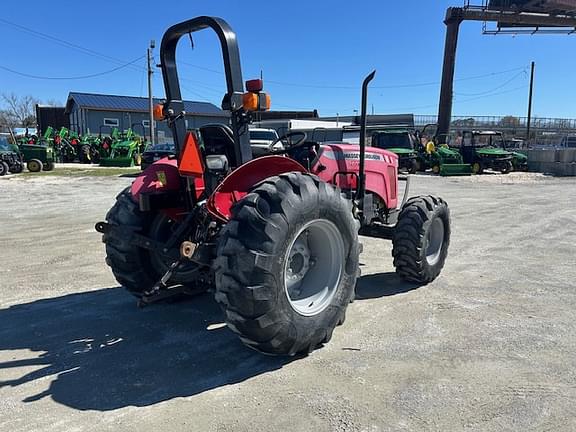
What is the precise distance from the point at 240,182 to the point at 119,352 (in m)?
1.60

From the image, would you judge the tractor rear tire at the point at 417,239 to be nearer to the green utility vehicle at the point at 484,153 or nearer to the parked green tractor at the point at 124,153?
the green utility vehicle at the point at 484,153

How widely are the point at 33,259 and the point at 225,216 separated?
4527 mm

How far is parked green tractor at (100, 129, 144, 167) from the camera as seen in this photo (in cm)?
2661

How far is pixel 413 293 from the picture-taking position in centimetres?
524

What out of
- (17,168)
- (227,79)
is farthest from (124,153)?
(227,79)

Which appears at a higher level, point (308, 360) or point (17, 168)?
point (17, 168)

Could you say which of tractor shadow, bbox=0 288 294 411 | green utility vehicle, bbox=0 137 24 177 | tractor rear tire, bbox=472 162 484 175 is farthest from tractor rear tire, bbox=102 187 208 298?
tractor rear tire, bbox=472 162 484 175

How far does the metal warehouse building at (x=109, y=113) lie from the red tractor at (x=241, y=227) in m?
38.4

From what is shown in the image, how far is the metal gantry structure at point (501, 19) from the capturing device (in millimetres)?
32781

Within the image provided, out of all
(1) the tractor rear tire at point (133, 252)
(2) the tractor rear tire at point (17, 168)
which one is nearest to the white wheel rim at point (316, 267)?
(1) the tractor rear tire at point (133, 252)

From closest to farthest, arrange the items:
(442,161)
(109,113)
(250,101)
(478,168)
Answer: (250,101) → (442,161) → (478,168) → (109,113)

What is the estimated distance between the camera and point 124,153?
27469 millimetres

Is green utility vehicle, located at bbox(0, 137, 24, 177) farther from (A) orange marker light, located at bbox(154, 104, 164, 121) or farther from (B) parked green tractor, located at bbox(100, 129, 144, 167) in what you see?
(A) orange marker light, located at bbox(154, 104, 164, 121)

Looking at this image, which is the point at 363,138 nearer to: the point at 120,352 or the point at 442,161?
the point at 120,352
